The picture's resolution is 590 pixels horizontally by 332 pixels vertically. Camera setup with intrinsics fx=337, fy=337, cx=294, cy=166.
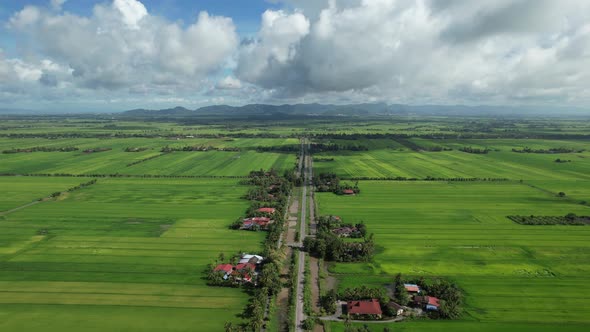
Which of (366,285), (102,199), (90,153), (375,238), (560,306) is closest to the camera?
(560,306)

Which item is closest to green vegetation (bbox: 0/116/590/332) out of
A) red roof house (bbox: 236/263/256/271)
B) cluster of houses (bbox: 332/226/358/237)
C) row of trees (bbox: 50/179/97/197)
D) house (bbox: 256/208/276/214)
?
row of trees (bbox: 50/179/97/197)

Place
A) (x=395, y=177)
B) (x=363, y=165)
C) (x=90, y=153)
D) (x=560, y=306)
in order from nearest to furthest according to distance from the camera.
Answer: (x=560, y=306)
(x=395, y=177)
(x=363, y=165)
(x=90, y=153)

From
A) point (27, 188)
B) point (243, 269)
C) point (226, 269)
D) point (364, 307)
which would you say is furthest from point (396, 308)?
point (27, 188)

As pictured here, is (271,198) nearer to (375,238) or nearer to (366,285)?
(375,238)

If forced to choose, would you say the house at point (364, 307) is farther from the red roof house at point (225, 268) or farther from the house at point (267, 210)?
the house at point (267, 210)

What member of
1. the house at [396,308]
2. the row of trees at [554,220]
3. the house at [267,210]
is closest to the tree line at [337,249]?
the house at [396,308]

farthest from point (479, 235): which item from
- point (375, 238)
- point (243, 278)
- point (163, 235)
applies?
point (163, 235)
